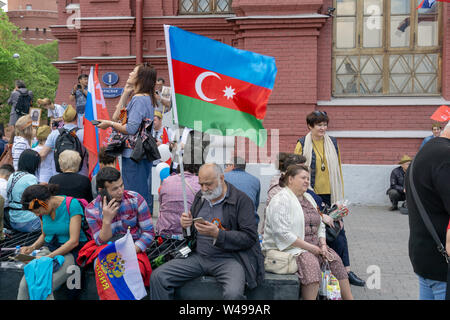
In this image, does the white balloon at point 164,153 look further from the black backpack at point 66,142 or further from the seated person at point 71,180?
the seated person at point 71,180

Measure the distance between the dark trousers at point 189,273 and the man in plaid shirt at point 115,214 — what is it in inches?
15.2

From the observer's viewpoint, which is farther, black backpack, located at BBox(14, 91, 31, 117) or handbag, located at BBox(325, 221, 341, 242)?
black backpack, located at BBox(14, 91, 31, 117)

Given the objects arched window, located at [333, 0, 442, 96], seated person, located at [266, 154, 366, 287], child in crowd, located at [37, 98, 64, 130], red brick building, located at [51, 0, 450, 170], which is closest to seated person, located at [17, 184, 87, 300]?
seated person, located at [266, 154, 366, 287]

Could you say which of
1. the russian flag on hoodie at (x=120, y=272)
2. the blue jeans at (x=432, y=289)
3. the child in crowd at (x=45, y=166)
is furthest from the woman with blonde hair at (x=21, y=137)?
the blue jeans at (x=432, y=289)

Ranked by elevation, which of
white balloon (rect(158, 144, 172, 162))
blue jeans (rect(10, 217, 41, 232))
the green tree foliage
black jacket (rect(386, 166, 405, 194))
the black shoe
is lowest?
the black shoe

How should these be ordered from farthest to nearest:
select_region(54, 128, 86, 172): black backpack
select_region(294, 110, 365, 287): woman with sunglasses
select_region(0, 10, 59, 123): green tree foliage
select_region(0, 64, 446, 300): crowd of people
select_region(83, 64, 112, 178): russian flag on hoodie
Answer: select_region(0, 10, 59, 123): green tree foliage → select_region(54, 128, 86, 172): black backpack → select_region(83, 64, 112, 178): russian flag on hoodie → select_region(294, 110, 365, 287): woman with sunglasses → select_region(0, 64, 446, 300): crowd of people

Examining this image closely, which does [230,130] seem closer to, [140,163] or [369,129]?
[140,163]

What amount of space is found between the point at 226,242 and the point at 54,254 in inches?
62.8

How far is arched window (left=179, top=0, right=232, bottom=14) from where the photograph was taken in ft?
41.7

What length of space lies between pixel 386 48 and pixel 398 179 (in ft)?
8.75

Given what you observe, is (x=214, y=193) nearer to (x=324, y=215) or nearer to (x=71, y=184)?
(x=324, y=215)

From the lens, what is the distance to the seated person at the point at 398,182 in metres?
10.0

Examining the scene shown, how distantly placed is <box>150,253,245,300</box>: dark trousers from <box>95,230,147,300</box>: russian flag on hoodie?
147 millimetres

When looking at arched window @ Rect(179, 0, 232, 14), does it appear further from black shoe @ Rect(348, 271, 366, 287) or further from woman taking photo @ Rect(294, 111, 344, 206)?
black shoe @ Rect(348, 271, 366, 287)
